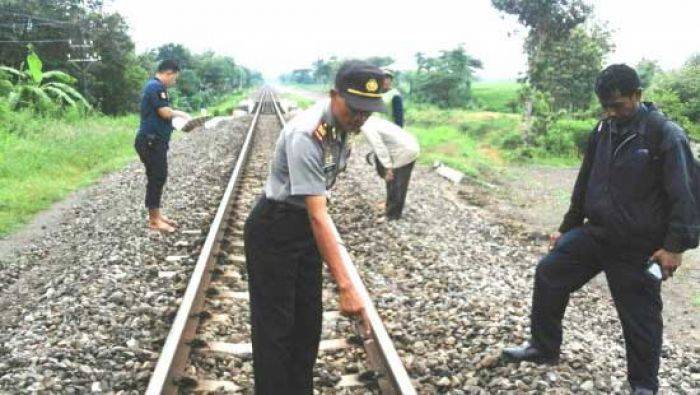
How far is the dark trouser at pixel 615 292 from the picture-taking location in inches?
133

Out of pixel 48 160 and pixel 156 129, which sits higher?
pixel 156 129

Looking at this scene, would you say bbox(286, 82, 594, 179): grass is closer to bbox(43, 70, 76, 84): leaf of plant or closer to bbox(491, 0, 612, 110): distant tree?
bbox(491, 0, 612, 110): distant tree

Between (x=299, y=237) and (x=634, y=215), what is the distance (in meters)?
1.84

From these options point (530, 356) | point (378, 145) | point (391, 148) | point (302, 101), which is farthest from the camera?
point (302, 101)

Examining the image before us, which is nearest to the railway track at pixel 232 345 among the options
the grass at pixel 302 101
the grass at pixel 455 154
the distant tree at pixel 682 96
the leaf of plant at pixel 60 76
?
the grass at pixel 455 154

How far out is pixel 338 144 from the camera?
2.75 m

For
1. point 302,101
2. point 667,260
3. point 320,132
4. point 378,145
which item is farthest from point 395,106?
point 302,101

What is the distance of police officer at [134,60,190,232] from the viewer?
665 centimetres

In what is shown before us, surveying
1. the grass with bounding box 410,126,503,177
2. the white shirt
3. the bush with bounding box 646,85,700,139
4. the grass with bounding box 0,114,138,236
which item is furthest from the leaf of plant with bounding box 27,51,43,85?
the bush with bounding box 646,85,700,139

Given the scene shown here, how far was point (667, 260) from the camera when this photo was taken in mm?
3205

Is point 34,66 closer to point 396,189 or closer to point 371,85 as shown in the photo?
point 396,189

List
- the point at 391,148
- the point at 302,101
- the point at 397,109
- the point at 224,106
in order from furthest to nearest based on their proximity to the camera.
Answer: the point at 224,106, the point at 302,101, the point at 397,109, the point at 391,148

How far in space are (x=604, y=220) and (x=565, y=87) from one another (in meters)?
20.5

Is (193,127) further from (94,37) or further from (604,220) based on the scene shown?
(604,220)
